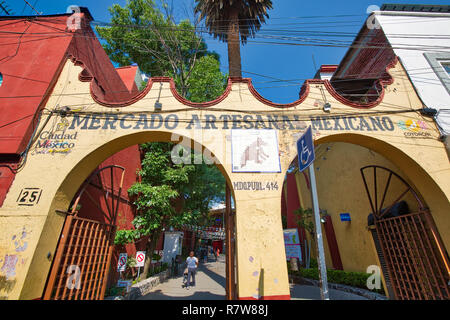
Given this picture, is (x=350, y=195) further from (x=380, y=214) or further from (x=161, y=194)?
(x=161, y=194)

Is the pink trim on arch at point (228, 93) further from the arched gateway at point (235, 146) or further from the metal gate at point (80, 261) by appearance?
the metal gate at point (80, 261)

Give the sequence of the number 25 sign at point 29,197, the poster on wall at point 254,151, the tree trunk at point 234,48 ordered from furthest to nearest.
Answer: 1. the tree trunk at point 234,48
2. the poster on wall at point 254,151
3. the number 25 sign at point 29,197

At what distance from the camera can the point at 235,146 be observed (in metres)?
5.75

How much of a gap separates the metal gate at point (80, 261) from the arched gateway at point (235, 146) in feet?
0.65

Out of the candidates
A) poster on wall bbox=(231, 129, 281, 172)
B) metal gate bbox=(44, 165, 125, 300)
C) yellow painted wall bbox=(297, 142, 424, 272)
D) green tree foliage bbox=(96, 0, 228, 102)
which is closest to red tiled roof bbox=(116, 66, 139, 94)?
green tree foliage bbox=(96, 0, 228, 102)

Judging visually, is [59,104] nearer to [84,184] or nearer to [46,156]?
[46,156]

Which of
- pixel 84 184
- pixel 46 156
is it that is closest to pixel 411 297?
pixel 84 184

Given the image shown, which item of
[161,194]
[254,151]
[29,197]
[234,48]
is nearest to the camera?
[29,197]

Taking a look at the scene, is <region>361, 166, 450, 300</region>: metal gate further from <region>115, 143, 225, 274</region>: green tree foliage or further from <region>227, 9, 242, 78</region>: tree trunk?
<region>115, 143, 225, 274</region>: green tree foliage

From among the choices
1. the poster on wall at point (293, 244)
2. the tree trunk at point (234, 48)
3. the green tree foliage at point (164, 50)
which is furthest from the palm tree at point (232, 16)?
the poster on wall at point (293, 244)

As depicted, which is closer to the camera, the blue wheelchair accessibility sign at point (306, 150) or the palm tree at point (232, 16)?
the blue wheelchair accessibility sign at point (306, 150)

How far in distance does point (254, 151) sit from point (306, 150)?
209 cm

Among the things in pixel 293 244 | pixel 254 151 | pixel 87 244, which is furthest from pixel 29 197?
pixel 293 244

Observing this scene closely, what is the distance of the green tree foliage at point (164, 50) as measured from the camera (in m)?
13.3
